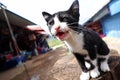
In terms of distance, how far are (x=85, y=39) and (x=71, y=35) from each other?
0.10 m

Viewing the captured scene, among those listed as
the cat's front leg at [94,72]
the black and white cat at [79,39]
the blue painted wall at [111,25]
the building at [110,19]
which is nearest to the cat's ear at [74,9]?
the black and white cat at [79,39]

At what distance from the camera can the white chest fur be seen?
1112 millimetres

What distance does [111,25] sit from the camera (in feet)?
11.2

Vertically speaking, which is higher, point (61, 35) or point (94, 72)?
point (61, 35)

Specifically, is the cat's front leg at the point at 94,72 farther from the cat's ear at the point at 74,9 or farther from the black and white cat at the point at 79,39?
the cat's ear at the point at 74,9

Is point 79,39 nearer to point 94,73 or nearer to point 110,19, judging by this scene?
point 94,73

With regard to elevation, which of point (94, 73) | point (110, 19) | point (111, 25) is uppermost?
point (110, 19)

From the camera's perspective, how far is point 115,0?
8.76 ft

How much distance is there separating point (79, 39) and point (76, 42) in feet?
0.08

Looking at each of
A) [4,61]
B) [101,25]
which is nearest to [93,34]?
[101,25]

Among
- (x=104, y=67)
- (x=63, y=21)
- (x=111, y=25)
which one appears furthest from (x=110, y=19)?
(x=63, y=21)

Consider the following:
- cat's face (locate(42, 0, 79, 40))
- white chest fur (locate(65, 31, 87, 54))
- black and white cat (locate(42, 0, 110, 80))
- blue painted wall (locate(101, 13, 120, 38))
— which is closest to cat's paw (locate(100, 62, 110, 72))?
black and white cat (locate(42, 0, 110, 80))

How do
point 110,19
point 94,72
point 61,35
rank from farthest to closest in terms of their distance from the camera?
point 110,19 < point 94,72 < point 61,35

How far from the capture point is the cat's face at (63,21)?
1.01m
